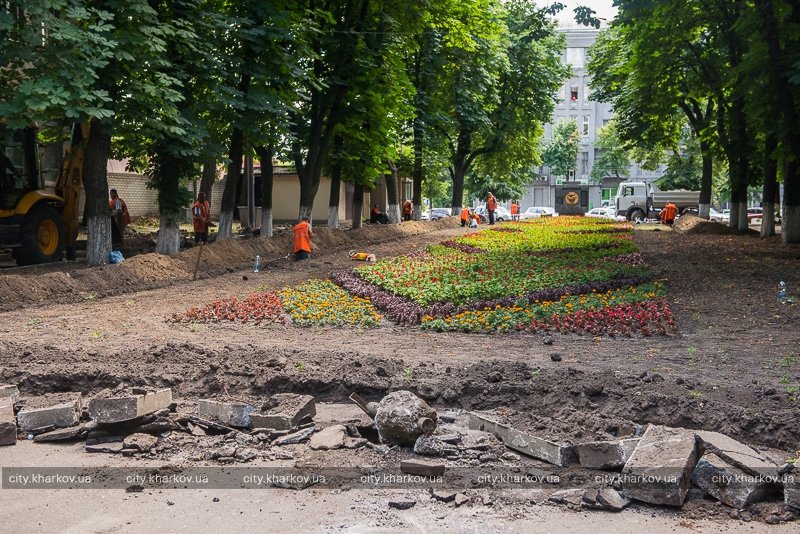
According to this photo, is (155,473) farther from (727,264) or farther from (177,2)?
(727,264)

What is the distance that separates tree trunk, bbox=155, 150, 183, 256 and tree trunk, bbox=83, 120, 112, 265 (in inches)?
96.3

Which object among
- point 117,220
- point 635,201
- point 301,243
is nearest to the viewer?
point 301,243

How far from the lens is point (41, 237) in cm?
1914

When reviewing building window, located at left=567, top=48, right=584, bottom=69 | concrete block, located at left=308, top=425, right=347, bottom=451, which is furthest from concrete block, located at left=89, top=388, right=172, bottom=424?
building window, located at left=567, top=48, right=584, bottom=69

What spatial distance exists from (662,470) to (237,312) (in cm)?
883

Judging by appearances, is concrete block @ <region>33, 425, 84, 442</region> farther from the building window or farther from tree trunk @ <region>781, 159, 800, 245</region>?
the building window

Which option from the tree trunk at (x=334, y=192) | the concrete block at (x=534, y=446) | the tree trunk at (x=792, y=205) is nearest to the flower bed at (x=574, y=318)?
the concrete block at (x=534, y=446)

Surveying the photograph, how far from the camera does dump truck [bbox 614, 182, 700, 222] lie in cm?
5503

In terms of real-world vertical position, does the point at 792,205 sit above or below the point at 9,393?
above

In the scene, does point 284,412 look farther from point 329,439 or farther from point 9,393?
point 9,393

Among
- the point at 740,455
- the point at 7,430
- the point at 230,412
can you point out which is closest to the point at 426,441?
the point at 230,412

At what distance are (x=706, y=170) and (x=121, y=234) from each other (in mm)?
29942

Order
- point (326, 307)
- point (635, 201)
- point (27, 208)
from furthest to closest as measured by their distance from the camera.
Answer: point (635, 201) → point (27, 208) → point (326, 307)

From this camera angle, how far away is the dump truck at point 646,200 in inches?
2167
